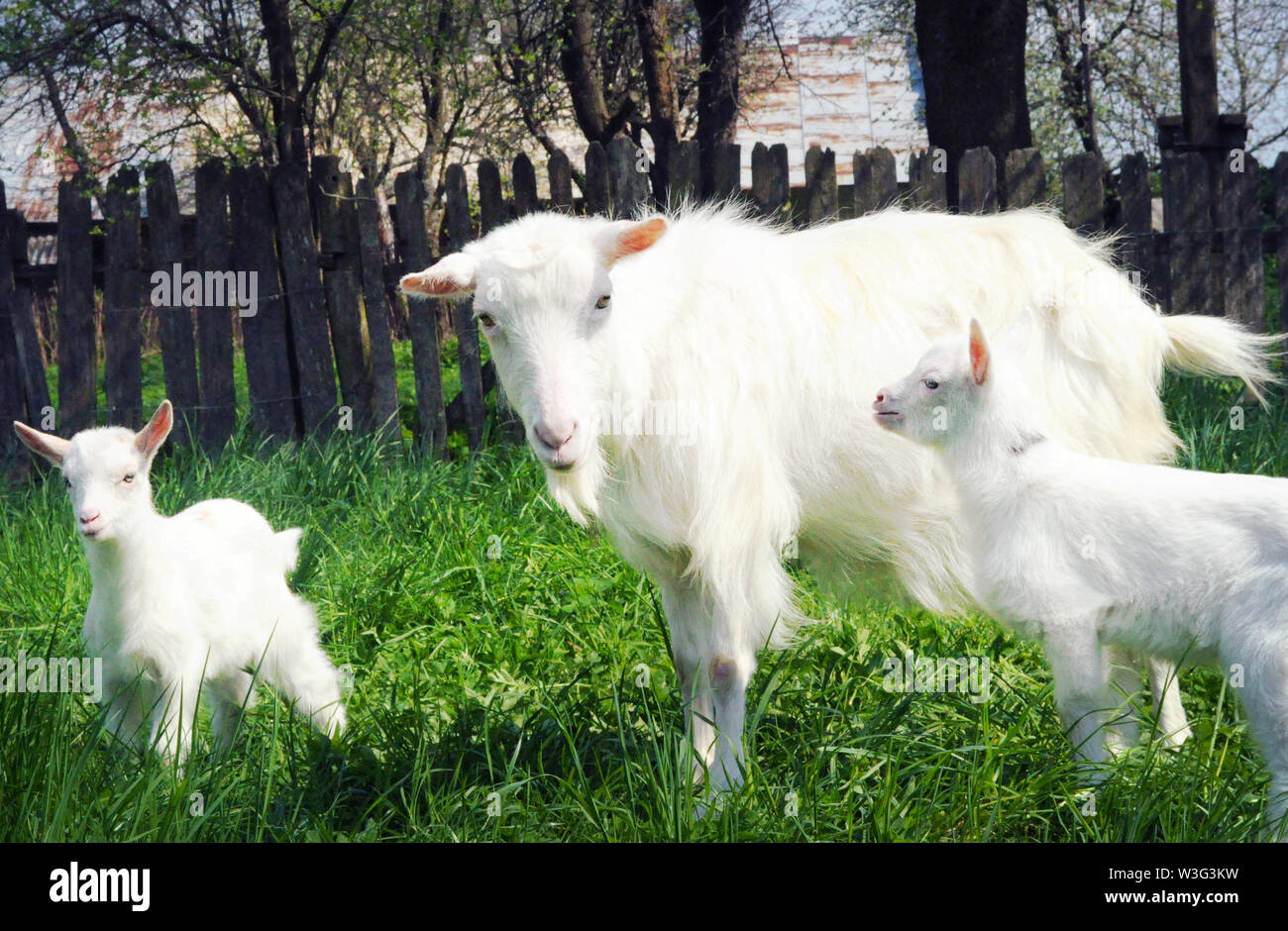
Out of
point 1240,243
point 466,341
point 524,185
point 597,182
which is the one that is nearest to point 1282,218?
point 1240,243

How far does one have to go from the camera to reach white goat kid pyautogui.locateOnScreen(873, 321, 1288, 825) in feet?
7.75

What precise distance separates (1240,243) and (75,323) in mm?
6356

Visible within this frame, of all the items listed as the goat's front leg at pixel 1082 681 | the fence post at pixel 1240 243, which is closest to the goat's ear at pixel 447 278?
the goat's front leg at pixel 1082 681

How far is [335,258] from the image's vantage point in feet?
21.5

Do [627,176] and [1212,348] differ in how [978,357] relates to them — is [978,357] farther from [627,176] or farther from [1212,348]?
[627,176]

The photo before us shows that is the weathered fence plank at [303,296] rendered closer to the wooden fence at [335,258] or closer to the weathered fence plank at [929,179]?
the wooden fence at [335,258]

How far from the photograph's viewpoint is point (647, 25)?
10117 millimetres

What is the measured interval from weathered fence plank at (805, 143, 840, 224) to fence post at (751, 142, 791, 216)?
137mm

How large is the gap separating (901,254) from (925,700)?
1316 mm

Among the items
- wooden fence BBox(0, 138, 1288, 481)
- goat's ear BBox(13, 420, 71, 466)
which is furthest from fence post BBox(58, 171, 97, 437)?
goat's ear BBox(13, 420, 71, 466)

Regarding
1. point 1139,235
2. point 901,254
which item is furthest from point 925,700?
point 1139,235

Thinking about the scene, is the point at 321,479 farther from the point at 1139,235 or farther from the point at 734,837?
the point at 1139,235

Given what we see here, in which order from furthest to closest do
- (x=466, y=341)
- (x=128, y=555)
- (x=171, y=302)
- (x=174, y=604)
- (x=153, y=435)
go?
1. (x=466, y=341)
2. (x=171, y=302)
3. (x=174, y=604)
4. (x=128, y=555)
5. (x=153, y=435)

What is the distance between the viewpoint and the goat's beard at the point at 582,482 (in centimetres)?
291
